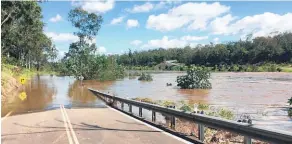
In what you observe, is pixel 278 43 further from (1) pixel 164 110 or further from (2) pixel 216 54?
(1) pixel 164 110

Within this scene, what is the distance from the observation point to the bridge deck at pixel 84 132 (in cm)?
1035

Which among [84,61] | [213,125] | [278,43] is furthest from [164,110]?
[278,43]

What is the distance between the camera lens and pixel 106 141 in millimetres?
10133

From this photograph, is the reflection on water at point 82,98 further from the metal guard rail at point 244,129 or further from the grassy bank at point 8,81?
the metal guard rail at point 244,129

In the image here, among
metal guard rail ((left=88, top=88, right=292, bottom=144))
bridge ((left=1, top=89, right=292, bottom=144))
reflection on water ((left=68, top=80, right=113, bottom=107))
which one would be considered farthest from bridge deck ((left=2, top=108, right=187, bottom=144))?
reflection on water ((left=68, top=80, right=113, bottom=107))

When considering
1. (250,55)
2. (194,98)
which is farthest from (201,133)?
(250,55)

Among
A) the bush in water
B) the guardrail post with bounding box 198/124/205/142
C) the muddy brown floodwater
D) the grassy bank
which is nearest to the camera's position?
the guardrail post with bounding box 198/124/205/142

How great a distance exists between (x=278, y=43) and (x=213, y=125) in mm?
158613

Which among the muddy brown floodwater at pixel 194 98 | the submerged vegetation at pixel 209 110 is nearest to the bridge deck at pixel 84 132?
the submerged vegetation at pixel 209 110

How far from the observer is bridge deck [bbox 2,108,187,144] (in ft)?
34.0

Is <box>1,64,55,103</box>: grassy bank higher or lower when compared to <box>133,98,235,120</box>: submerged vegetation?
higher

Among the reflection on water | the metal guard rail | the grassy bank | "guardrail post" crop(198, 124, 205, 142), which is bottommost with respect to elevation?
the reflection on water

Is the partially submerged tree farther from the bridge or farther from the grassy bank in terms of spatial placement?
the bridge

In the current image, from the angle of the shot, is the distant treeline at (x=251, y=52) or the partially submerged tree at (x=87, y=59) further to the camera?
the distant treeline at (x=251, y=52)
